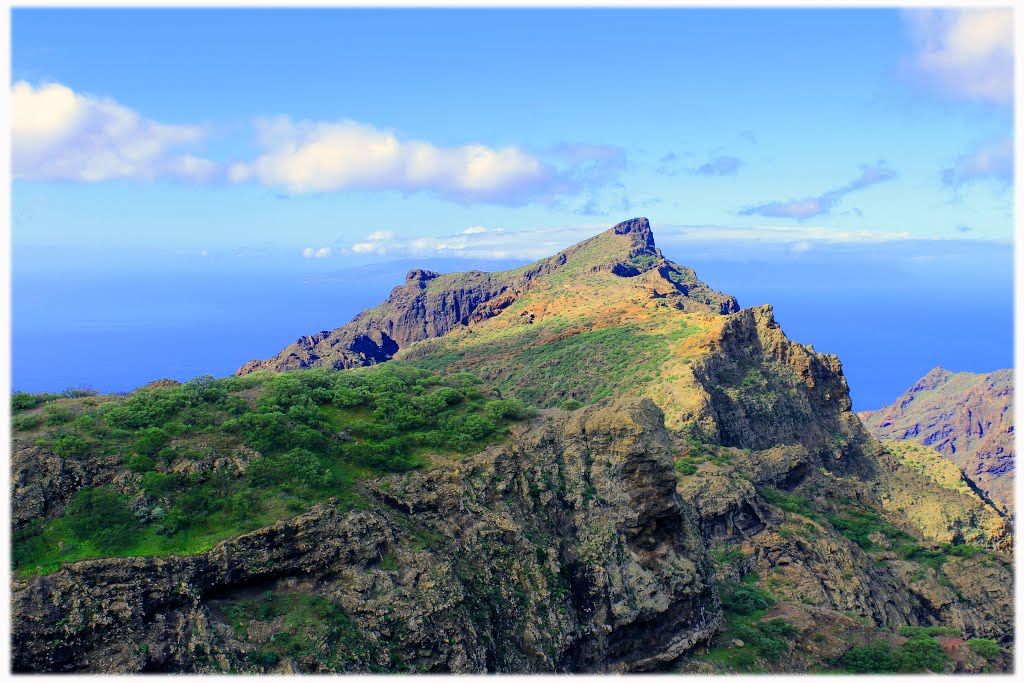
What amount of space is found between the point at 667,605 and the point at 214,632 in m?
16.5

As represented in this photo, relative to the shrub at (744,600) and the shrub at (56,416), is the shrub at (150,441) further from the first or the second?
the shrub at (744,600)

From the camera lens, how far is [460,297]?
140750 mm

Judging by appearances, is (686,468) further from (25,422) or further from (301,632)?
(25,422)

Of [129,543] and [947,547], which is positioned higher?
[129,543]

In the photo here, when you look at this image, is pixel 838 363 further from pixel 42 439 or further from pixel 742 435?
pixel 42 439

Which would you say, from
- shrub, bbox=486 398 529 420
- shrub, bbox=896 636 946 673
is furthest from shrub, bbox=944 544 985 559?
shrub, bbox=486 398 529 420

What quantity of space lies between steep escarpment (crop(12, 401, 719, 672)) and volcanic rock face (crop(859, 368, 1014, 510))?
12187 cm

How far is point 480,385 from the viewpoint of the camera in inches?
1437

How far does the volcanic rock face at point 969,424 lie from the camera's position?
467 feet

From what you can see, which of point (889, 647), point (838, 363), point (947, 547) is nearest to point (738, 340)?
point (838, 363)

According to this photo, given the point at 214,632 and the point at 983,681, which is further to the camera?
the point at 983,681

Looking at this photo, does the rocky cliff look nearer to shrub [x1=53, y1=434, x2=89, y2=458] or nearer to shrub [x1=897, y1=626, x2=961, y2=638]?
shrub [x1=53, y1=434, x2=89, y2=458]

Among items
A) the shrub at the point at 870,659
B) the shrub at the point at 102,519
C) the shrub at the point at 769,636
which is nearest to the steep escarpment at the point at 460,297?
the shrub at the point at 769,636

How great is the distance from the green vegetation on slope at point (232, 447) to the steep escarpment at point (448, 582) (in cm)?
111
